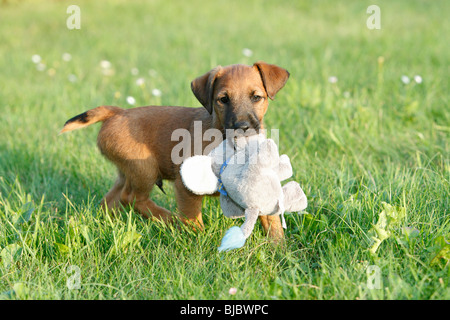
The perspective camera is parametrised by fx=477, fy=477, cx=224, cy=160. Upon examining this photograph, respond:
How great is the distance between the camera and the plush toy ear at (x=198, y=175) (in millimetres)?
2516

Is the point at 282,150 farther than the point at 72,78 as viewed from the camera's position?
No

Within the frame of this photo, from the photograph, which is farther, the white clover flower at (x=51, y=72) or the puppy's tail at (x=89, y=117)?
the white clover flower at (x=51, y=72)

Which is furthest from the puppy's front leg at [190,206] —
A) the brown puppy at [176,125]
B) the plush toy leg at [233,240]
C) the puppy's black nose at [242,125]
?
the plush toy leg at [233,240]

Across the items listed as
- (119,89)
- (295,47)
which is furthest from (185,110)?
(295,47)

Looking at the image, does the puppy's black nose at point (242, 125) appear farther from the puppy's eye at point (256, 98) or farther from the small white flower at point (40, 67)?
the small white flower at point (40, 67)

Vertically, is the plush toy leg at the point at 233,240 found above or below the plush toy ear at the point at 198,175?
below

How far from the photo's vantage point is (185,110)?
349cm

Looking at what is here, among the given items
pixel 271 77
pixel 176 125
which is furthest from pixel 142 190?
pixel 271 77

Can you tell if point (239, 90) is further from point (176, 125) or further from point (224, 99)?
point (176, 125)

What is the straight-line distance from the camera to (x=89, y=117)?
3.39m

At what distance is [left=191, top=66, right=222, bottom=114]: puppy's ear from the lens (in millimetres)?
3215

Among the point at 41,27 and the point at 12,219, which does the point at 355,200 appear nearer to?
the point at 12,219

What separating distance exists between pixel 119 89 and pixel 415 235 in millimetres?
4475

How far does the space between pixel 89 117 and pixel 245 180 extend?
4.77 feet
